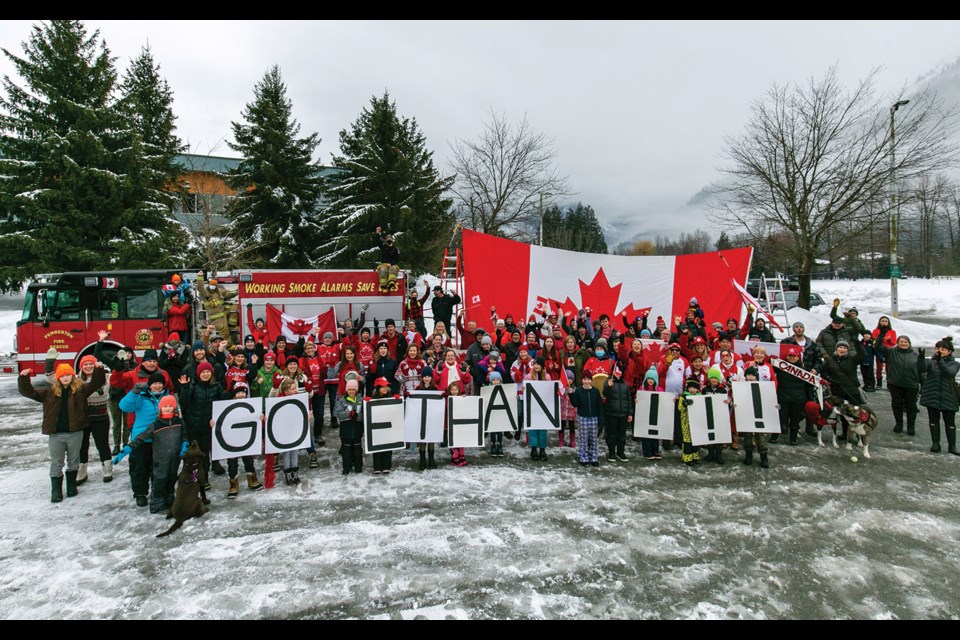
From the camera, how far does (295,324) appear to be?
1195 centimetres

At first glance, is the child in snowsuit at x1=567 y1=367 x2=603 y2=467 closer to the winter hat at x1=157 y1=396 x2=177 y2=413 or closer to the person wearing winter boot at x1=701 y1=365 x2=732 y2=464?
the person wearing winter boot at x1=701 y1=365 x2=732 y2=464

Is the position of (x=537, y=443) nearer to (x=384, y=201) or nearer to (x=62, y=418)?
(x=62, y=418)

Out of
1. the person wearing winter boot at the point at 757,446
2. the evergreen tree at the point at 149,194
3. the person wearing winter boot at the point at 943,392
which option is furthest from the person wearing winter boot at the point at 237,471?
the evergreen tree at the point at 149,194

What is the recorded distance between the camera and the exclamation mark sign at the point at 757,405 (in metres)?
7.46

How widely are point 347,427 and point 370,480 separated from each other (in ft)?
2.73

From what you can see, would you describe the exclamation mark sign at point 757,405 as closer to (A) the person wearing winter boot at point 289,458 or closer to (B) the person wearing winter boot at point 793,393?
(B) the person wearing winter boot at point 793,393

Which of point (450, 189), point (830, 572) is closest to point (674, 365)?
point (830, 572)

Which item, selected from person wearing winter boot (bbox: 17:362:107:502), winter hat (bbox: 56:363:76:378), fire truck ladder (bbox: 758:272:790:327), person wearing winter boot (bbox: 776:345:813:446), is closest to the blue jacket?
person wearing winter boot (bbox: 17:362:107:502)

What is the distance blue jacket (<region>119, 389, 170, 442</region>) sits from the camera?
5891mm

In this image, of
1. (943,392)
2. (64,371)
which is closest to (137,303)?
(64,371)

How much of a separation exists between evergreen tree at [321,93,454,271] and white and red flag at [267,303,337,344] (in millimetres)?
13821

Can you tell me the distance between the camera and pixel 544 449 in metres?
7.68

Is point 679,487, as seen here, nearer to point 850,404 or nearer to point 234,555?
point 850,404

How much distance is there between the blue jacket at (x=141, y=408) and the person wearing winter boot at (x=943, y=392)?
11.5 metres
